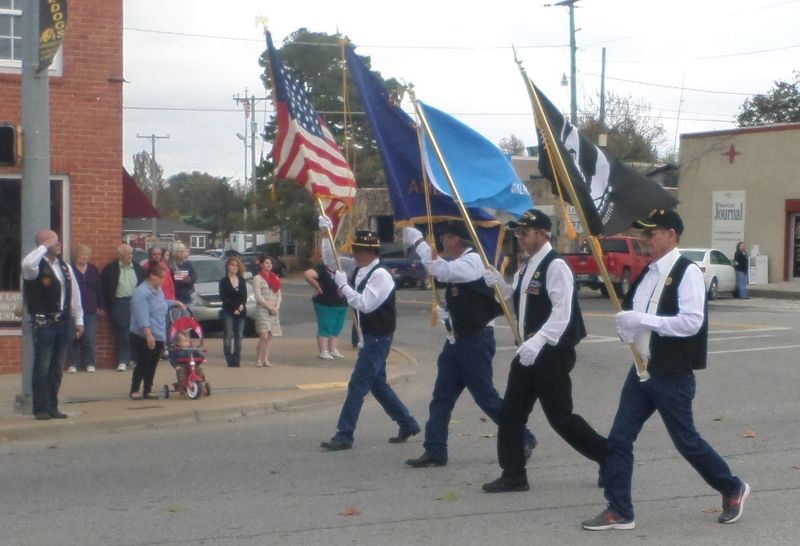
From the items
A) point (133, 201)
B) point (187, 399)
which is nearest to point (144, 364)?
point (187, 399)

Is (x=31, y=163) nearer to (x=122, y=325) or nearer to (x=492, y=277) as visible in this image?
(x=122, y=325)

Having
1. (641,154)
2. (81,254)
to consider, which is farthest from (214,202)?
(81,254)

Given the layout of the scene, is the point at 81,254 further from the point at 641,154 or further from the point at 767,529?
the point at 641,154

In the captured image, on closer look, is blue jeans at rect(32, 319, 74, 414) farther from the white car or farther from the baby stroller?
the white car

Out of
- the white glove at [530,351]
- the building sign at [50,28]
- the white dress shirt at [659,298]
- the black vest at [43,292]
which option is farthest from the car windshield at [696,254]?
the white dress shirt at [659,298]

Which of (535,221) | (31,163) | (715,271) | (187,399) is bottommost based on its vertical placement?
(187,399)

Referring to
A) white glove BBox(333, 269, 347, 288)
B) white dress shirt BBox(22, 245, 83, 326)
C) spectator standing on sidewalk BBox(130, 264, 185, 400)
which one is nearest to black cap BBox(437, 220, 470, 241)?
white glove BBox(333, 269, 347, 288)

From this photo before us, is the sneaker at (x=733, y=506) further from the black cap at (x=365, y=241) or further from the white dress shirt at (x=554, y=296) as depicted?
the black cap at (x=365, y=241)

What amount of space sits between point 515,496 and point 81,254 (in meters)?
8.47

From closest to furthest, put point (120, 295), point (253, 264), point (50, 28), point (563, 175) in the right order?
1. point (563, 175)
2. point (50, 28)
3. point (120, 295)
4. point (253, 264)

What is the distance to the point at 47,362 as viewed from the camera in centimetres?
1105

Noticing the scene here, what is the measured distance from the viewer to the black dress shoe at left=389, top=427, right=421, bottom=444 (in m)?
9.91

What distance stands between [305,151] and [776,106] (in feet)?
167

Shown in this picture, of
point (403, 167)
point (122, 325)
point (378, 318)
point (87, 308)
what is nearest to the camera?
point (378, 318)
